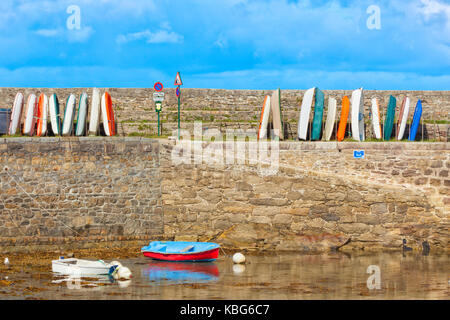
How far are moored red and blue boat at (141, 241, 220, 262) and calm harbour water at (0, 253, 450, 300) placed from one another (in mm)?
182

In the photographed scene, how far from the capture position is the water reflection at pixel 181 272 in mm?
12984

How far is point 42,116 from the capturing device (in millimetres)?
17047

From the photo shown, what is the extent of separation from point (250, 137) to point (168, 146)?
264 cm

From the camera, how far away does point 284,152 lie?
16.2 m

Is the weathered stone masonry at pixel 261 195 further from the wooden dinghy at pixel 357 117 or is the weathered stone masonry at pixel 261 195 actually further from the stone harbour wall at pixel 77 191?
the wooden dinghy at pixel 357 117

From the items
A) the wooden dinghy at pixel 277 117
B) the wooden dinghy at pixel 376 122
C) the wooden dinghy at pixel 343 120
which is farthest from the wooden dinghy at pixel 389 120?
the wooden dinghy at pixel 277 117

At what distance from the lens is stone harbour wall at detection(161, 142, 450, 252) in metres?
15.9

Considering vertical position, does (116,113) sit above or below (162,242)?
above


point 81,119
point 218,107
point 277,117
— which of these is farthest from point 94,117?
point 277,117

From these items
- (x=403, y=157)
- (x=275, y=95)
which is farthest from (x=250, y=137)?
(x=403, y=157)

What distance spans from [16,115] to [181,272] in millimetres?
6706

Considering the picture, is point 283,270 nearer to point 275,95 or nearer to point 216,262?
point 216,262

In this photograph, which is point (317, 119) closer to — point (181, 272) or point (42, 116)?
point (181, 272)

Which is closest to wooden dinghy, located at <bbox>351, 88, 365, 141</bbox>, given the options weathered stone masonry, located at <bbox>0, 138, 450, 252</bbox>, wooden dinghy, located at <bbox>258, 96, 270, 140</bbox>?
weathered stone masonry, located at <bbox>0, 138, 450, 252</bbox>
